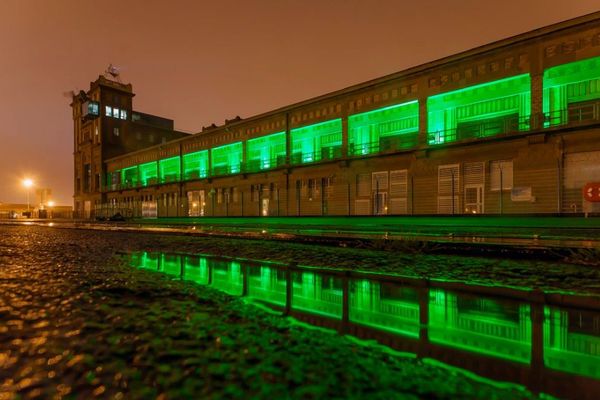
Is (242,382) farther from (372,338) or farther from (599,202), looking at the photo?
(599,202)

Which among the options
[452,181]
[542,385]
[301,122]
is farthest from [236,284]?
[301,122]

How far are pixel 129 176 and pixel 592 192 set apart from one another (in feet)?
192

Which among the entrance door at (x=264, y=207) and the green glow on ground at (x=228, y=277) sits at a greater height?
the entrance door at (x=264, y=207)

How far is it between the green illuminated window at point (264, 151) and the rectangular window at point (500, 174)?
781 inches

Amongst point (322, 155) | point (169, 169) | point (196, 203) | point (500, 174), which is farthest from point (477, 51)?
point (169, 169)

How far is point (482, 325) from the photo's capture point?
3166 mm

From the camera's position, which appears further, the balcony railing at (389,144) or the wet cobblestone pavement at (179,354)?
the balcony railing at (389,144)

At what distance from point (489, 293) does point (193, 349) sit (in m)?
3.62

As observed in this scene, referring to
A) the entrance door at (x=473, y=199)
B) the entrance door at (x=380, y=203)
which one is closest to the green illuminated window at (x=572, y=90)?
the entrance door at (x=473, y=199)

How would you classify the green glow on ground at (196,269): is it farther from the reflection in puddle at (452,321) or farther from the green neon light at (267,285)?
the green neon light at (267,285)

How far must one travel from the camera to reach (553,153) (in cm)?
1948

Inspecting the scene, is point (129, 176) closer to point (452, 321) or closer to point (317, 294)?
point (317, 294)

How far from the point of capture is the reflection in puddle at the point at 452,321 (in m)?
2.27

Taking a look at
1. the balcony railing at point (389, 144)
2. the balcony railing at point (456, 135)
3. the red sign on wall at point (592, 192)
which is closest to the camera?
the red sign on wall at point (592, 192)
